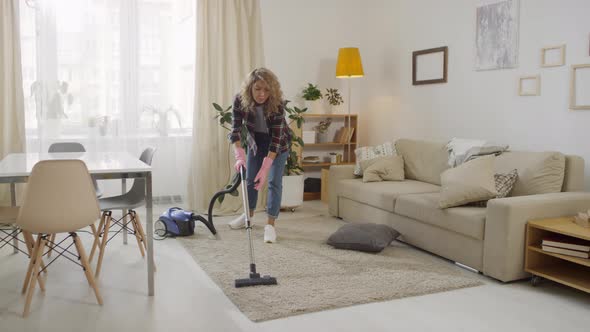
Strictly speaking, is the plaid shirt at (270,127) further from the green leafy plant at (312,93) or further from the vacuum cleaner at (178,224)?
the green leafy plant at (312,93)

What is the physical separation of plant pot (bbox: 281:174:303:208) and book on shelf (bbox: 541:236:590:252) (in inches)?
97.9

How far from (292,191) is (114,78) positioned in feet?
6.42

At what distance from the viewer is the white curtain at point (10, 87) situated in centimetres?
452

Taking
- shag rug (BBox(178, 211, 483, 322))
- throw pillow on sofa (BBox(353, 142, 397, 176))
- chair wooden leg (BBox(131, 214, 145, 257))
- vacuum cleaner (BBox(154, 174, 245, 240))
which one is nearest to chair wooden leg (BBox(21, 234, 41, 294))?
chair wooden leg (BBox(131, 214, 145, 257))

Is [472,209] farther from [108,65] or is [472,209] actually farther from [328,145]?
[108,65]

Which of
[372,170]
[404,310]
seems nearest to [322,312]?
[404,310]

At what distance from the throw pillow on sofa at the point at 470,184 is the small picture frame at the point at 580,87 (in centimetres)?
70

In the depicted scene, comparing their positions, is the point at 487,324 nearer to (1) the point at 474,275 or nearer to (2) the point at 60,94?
(1) the point at 474,275

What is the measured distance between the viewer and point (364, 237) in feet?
12.2

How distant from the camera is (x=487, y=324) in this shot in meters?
2.55

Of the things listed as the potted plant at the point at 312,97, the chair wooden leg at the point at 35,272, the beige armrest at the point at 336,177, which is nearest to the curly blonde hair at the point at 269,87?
the beige armrest at the point at 336,177

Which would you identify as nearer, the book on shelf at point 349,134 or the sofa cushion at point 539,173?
the sofa cushion at point 539,173

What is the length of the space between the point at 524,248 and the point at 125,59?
3745 mm

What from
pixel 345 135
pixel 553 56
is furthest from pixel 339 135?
pixel 553 56
